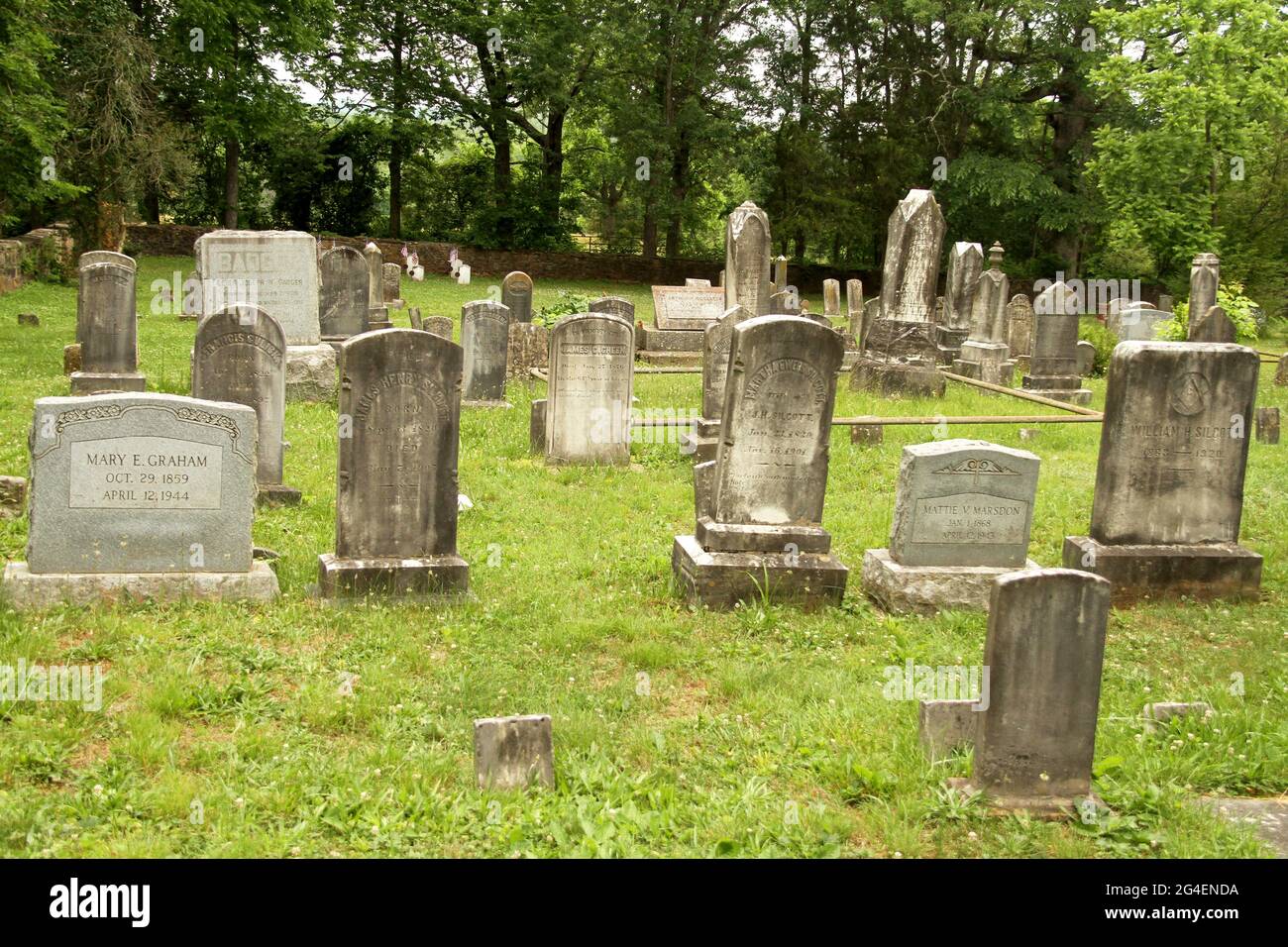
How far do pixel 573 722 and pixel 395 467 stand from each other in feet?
8.12

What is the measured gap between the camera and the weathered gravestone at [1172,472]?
8.12 m

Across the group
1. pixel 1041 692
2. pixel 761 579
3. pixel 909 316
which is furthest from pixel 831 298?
pixel 1041 692

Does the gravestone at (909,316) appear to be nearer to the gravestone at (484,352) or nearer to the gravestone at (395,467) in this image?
the gravestone at (484,352)

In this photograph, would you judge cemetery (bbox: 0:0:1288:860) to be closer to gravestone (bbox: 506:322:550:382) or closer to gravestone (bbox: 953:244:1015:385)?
gravestone (bbox: 506:322:550:382)

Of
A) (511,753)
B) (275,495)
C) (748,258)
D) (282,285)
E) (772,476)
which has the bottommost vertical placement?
(511,753)

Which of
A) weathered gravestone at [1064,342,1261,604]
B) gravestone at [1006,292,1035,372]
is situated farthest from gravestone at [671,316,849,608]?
gravestone at [1006,292,1035,372]

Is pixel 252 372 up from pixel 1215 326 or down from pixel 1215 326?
down

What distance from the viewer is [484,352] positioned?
14.8m

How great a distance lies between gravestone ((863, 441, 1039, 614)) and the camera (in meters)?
7.79

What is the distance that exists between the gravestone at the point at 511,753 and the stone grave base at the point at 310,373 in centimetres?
1050

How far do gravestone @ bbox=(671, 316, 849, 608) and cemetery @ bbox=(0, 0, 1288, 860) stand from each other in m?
0.03

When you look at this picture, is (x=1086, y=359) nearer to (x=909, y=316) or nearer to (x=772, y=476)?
(x=909, y=316)
